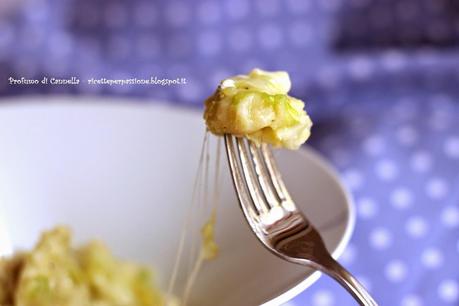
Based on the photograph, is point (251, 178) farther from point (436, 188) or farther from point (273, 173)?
point (436, 188)

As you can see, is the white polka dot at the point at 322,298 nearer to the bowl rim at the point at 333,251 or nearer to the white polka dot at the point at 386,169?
the bowl rim at the point at 333,251

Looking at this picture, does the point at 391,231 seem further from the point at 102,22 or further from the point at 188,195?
the point at 102,22

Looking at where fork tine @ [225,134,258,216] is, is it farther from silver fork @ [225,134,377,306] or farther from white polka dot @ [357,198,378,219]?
white polka dot @ [357,198,378,219]

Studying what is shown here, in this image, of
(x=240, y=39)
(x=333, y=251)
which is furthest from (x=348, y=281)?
(x=240, y=39)

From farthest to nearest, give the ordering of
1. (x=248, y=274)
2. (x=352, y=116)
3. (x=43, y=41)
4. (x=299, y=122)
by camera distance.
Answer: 1. (x=43, y=41)
2. (x=352, y=116)
3. (x=248, y=274)
4. (x=299, y=122)

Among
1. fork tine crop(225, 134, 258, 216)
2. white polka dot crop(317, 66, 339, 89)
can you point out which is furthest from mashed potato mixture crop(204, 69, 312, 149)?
white polka dot crop(317, 66, 339, 89)

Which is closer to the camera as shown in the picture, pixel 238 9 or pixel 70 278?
pixel 70 278

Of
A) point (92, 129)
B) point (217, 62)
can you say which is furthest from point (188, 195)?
point (217, 62)
